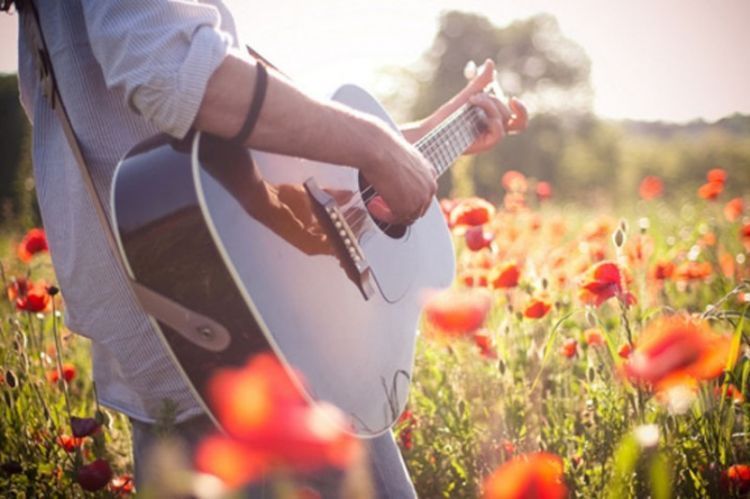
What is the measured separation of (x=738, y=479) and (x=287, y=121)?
122cm

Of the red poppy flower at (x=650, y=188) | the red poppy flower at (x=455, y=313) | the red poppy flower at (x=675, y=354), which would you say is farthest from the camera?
the red poppy flower at (x=650, y=188)

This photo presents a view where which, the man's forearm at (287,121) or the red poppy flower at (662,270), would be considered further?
the red poppy flower at (662,270)

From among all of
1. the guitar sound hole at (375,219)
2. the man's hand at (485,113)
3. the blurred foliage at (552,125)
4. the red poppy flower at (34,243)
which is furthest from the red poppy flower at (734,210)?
the blurred foliage at (552,125)

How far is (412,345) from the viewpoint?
1408 mm

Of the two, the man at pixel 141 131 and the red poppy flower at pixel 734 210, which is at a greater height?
the man at pixel 141 131

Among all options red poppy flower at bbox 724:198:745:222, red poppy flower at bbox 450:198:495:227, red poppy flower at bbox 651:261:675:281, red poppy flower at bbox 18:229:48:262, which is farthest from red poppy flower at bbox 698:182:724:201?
red poppy flower at bbox 18:229:48:262

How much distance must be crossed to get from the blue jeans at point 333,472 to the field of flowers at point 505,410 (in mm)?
28

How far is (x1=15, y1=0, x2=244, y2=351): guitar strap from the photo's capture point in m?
0.97

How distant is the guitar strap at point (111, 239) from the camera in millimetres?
974

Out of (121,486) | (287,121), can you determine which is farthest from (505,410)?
(287,121)

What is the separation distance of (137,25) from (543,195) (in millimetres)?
Answer: 3473

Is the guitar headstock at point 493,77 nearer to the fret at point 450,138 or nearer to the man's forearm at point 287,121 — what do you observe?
the fret at point 450,138

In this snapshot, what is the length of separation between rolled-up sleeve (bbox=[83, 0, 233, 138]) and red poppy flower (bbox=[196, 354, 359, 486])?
1.40ft

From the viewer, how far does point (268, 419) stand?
1.00 meters
